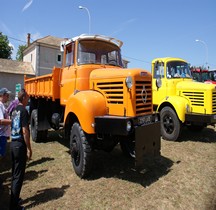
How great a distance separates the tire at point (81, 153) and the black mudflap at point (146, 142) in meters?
0.98

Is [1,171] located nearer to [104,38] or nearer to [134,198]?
[134,198]

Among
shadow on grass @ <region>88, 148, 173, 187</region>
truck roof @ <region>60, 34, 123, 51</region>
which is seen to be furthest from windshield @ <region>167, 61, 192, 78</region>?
shadow on grass @ <region>88, 148, 173, 187</region>

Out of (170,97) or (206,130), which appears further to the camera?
(206,130)

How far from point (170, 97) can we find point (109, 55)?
9.80 ft

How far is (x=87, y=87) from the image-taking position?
5.33 m

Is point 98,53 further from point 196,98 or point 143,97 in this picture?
point 196,98

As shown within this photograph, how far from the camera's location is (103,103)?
471 cm

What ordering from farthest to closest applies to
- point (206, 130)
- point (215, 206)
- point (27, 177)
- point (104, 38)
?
point (206, 130), point (104, 38), point (27, 177), point (215, 206)

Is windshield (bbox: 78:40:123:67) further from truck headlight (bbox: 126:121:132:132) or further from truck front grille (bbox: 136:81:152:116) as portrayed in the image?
truck headlight (bbox: 126:121:132:132)

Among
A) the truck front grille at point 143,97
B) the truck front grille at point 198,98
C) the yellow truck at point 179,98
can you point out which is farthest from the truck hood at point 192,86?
the truck front grille at point 143,97

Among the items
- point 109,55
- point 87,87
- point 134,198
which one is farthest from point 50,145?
point 134,198

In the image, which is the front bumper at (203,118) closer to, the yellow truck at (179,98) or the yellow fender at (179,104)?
the yellow truck at (179,98)

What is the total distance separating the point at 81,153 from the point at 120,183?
3.18 feet

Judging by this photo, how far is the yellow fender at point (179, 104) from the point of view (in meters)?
7.34
